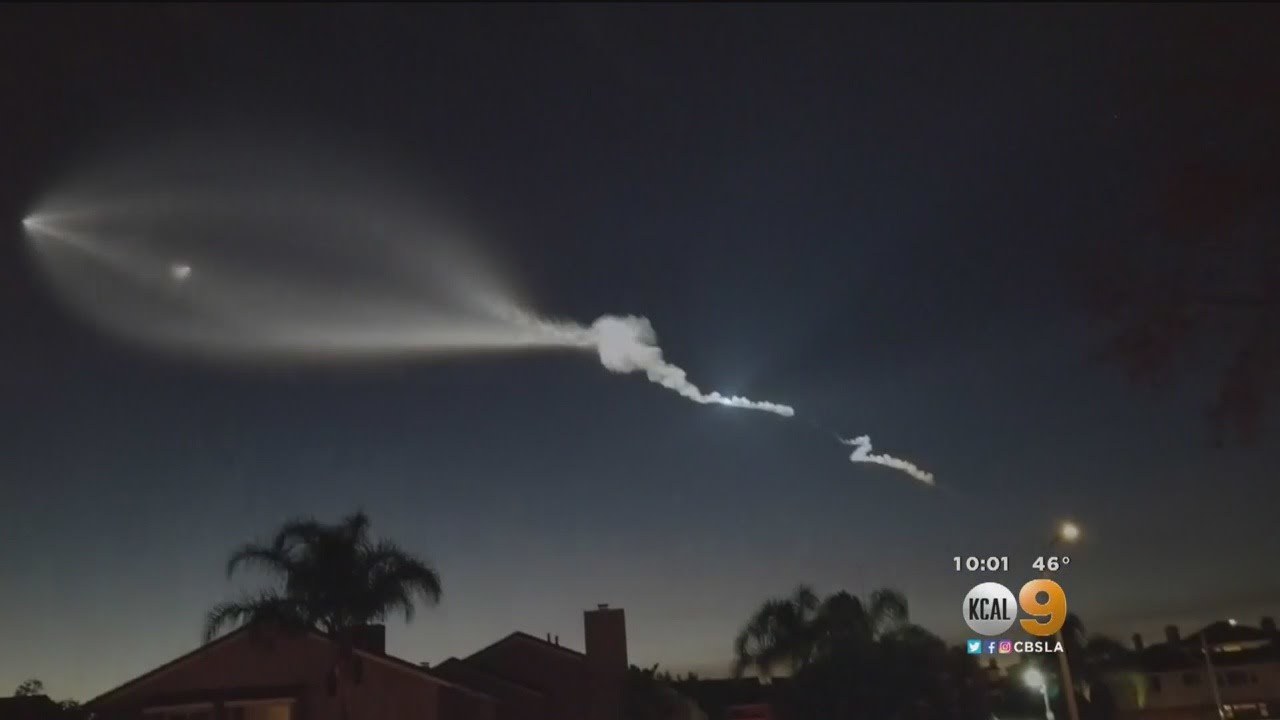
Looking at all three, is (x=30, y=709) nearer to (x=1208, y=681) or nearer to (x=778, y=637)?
(x=778, y=637)

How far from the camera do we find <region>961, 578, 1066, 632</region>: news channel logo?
20.2 metres

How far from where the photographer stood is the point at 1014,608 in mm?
20984

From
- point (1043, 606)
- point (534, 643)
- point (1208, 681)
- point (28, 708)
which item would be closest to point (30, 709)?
point (28, 708)

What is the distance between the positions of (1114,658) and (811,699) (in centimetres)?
2313

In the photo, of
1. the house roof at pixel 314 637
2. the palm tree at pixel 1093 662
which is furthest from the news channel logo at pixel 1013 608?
the palm tree at pixel 1093 662

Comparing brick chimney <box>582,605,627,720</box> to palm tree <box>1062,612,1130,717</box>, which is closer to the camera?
brick chimney <box>582,605,627,720</box>

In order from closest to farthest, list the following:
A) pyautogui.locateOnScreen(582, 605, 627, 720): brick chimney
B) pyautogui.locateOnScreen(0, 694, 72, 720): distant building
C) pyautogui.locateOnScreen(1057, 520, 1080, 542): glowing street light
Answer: pyautogui.locateOnScreen(1057, 520, 1080, 542): glowing street light
pyautogui.locateOnScreen(582, 605, 627, 720): brick chimney
pyautogui.locateOnScreen(0, 694, 72, 720): distant building

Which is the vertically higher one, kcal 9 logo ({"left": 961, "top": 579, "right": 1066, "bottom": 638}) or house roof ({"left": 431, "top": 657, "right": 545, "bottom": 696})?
house roof ({"left": 431, "top": 657, "right": 545, "bottom": 696})

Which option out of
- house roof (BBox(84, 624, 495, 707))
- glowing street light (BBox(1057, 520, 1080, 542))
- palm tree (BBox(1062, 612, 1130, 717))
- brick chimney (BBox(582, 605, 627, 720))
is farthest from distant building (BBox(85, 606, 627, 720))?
palm tree (BBox(1062, 612, 1130, 717))

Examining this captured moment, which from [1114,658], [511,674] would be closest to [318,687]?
[511,674]

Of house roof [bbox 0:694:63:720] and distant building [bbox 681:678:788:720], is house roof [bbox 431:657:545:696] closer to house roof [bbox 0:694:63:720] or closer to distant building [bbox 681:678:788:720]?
distant building [bbox 681:678:788:720]

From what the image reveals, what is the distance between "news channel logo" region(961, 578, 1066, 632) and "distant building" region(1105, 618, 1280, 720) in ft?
139

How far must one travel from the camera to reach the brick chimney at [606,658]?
132 ft

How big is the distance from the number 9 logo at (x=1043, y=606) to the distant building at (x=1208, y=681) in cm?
4290
